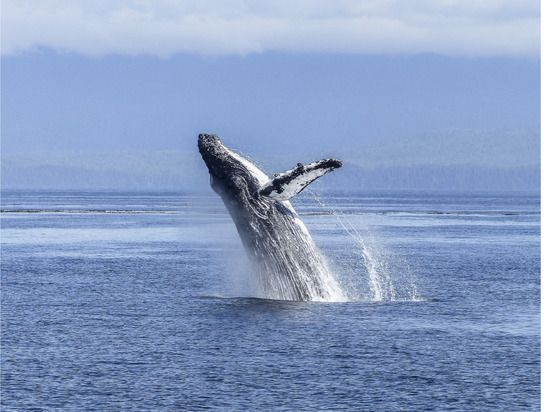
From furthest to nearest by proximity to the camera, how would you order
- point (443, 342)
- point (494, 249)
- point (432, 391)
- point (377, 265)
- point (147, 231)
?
point (147, 231)
point (494, 249)
point (377, 265)
point (443, 342)
point (432, 391)

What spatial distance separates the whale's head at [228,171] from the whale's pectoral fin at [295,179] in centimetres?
98

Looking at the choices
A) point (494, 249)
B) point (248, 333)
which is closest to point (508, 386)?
point (248, 333)

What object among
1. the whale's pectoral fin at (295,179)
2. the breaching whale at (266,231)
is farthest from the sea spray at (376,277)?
the breaching whale at (266,231)

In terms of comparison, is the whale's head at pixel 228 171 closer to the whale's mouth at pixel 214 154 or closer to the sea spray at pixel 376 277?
the whale's mouth at pixel 214 154

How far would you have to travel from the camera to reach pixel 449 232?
238 feet

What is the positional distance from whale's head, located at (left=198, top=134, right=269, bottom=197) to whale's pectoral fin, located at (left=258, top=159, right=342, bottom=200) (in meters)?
0.98

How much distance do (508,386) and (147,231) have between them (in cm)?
5708

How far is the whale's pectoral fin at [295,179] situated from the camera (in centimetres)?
2191

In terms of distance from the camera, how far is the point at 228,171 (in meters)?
24.8

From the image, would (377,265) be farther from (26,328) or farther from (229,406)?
(229,406)

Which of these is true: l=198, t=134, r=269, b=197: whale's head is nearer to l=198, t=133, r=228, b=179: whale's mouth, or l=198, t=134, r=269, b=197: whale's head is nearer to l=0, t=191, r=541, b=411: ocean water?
l=198, t=133, r=228, b=179: whale's mouth

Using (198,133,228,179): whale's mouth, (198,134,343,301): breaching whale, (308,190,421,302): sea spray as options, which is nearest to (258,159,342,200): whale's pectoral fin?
(308,190,421,302): sea spray

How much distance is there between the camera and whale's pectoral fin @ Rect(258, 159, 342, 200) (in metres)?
21.9
